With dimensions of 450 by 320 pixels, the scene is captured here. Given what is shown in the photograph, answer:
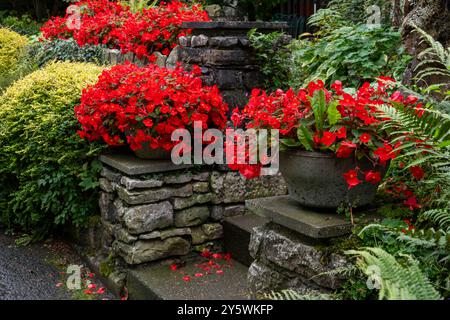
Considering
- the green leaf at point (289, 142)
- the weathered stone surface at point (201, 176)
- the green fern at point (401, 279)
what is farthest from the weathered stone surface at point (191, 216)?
the green fern at point (401, 279)

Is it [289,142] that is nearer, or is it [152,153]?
[289,142]

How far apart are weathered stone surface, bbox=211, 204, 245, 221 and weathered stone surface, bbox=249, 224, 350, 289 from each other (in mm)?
1151

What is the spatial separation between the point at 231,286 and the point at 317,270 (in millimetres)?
1122

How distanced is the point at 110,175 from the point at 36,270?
3.19 feet

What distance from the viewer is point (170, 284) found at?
13.1ft

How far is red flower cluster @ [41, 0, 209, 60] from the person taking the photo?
5.82 meters

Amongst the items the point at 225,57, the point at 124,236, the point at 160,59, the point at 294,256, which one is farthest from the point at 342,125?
the point at 160,59

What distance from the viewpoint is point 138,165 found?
4254 mm

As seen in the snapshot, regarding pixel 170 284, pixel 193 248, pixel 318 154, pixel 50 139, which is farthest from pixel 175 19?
pixel 318 154

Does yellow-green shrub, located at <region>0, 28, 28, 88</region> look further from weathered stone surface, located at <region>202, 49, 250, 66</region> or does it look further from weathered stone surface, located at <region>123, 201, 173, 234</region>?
weathered stone surface, located at <region>123, 201, 173, 234</region>

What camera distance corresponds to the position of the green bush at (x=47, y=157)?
15.7ft

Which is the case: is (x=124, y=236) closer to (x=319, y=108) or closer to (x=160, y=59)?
(x=319, y=108)

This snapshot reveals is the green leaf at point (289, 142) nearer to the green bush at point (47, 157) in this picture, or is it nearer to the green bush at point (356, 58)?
the green bush at point (356, 58)

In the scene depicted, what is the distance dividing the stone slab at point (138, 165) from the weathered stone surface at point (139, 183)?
5 centimetres
